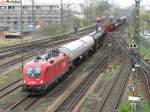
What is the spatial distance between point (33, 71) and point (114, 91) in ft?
24.3

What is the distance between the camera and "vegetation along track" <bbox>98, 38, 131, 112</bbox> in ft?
96.6

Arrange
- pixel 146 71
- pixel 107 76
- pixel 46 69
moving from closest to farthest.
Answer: pixel 46 69 < pixel 107 76 < pixel 146 71

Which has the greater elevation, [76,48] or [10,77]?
[76,48]

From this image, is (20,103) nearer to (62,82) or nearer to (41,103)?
(41,103)

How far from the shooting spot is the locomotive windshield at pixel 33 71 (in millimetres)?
32125

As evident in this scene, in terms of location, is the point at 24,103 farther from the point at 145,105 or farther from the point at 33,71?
the point at 145,105

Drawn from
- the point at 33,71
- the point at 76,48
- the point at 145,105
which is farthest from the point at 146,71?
the point at 33,71

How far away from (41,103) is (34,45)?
4208cm

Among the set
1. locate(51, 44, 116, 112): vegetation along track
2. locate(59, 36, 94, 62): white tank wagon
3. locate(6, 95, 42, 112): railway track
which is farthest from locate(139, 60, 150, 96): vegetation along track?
locate(6, 95, 42, 112): railway track

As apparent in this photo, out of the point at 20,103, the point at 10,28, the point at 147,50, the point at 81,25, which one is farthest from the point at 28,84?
the point at 81,25

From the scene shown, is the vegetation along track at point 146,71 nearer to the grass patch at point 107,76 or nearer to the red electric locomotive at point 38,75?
the grass patch at point 107,76

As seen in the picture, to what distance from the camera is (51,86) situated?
35000 mm

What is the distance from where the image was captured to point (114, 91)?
1406 inches

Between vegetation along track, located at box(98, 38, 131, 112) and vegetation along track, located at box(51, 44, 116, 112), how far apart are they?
6.09 feet
